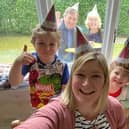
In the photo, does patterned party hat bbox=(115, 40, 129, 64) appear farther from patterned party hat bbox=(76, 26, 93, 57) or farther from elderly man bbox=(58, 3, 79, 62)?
elderly man bbox=(58, 3, 79, 62)

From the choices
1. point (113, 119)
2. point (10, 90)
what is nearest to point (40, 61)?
point (10, 90)

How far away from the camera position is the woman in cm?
117

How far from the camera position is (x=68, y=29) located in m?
1.99

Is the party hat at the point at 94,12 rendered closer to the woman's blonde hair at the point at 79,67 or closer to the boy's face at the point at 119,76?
the boy's face at the point at 119,76

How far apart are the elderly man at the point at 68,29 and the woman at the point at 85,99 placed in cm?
76

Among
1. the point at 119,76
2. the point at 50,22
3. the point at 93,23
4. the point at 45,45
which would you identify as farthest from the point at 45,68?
the point at 93,23

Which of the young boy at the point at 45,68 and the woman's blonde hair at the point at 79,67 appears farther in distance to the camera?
the young boy at the point at 45,68

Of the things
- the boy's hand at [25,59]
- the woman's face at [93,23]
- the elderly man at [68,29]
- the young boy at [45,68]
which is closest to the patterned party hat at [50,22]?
the young boy at [45,68]

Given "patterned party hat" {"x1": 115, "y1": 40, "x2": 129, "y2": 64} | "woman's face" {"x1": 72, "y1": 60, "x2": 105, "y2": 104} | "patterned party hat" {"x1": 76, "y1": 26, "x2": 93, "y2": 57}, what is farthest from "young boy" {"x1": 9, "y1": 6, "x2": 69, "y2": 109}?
"woman's face" {"x1": 72, "y1": 60, "x2": 105, "y2": 104}

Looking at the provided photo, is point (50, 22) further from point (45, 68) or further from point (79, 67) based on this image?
point (79, 67)

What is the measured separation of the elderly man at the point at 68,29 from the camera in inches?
76.4

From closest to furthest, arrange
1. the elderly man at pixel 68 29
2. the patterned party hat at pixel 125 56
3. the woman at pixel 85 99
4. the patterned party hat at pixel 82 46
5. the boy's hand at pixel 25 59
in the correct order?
the woman at pixel 85 99, the patterned party hat at pixel 82 46, the boy's hand at pixel 25 59, the patterned party hat at pixel 125 56, the elderly man at pixel 68 29

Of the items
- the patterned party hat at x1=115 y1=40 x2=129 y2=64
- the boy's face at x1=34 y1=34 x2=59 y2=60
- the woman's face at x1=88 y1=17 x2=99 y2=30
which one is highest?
the woman's face at x1=88 y1=17 x2=99 y2=30

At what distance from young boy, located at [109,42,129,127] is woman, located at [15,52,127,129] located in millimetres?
415
